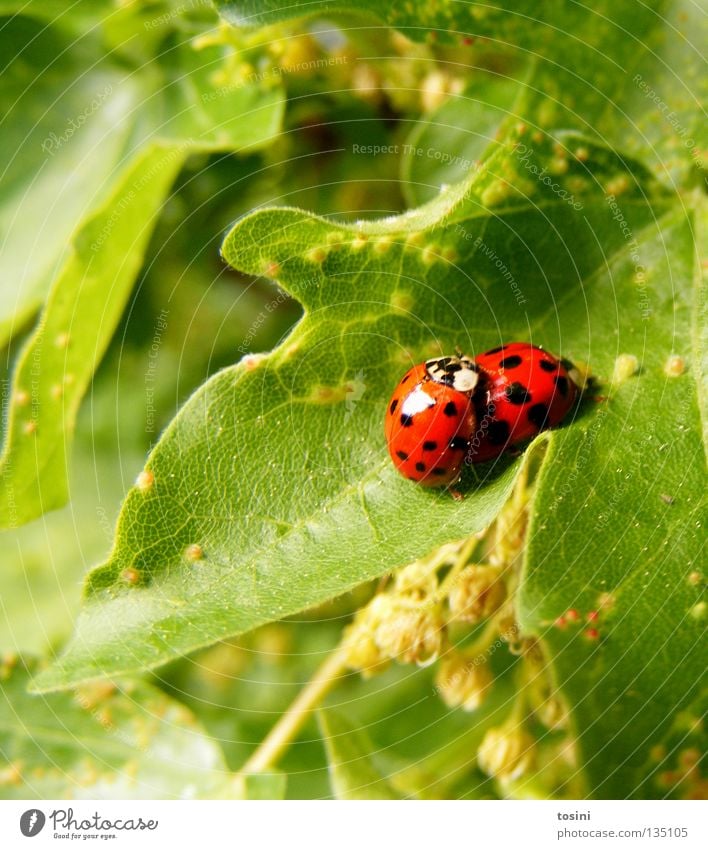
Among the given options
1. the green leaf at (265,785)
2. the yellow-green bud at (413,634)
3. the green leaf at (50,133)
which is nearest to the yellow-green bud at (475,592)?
the yellow-green bud at (413,634)

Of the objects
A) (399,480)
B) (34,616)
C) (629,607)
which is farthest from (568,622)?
(34,616)

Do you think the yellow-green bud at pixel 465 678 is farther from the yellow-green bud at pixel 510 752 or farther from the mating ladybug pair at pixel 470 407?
the mating ladybug pair at pixel 470 407

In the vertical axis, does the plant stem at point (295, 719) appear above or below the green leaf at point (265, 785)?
above

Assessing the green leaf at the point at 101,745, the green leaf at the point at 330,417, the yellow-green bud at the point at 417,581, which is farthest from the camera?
the green leaf at the point at 101,745

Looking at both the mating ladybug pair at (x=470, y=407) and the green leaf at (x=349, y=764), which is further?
the green leaf at (x=349, y=764)

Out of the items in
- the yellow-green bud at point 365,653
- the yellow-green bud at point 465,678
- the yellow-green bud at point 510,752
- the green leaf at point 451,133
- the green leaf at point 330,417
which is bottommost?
the yellow-green bud at point 510,752

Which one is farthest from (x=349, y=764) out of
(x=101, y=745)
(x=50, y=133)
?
(x=50, y=133)

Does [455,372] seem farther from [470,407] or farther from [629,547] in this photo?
[629,547]

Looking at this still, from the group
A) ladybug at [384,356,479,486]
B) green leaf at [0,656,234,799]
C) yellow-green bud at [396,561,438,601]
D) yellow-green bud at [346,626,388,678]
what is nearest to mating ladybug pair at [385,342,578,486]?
ladybug at [384,356,479,486]
